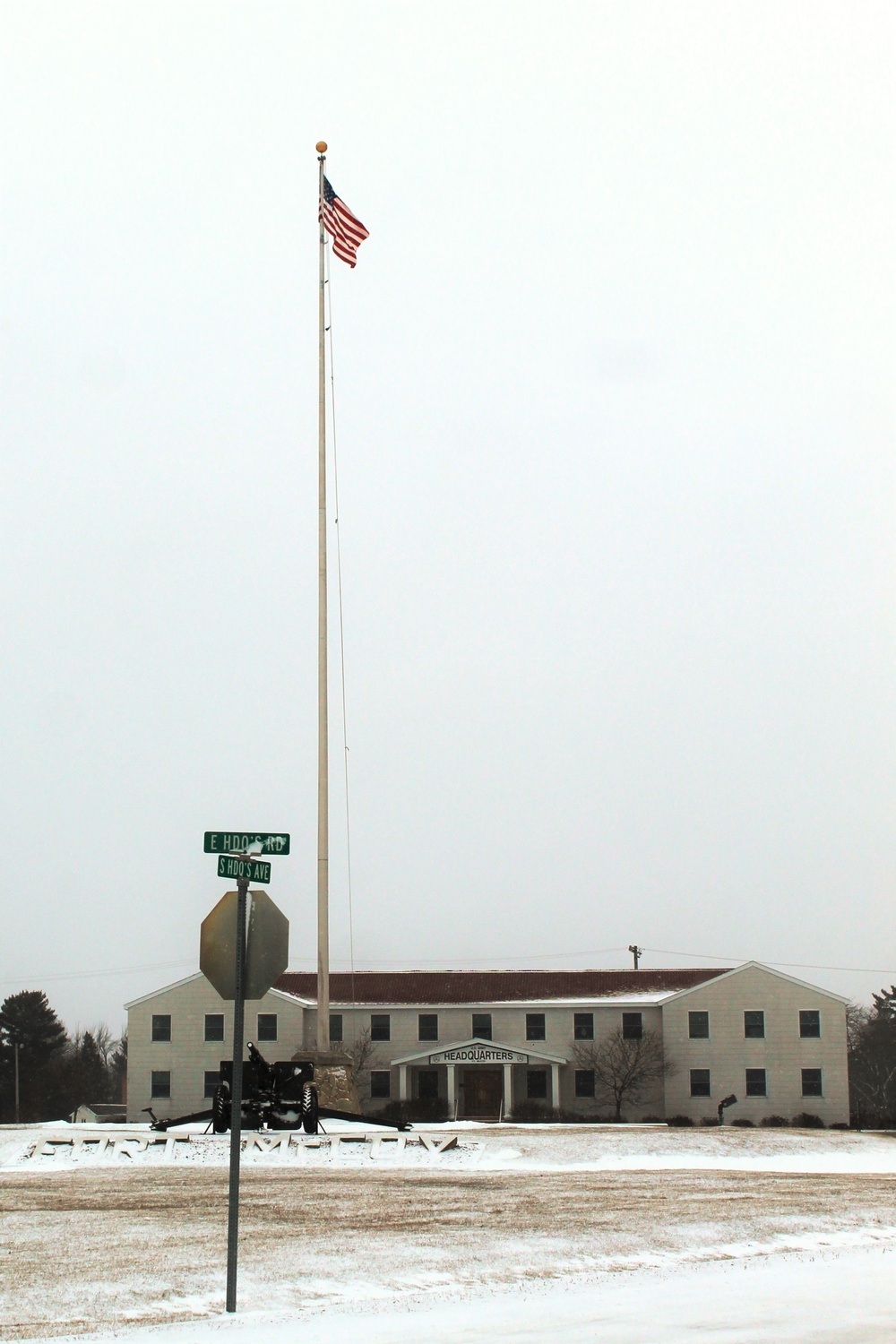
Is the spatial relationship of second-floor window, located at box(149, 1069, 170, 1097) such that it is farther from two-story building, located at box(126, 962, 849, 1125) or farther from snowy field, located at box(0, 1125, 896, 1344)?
snowy field, located at box(0, 1125, 896, 1344)

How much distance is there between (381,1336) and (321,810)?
2257 cm

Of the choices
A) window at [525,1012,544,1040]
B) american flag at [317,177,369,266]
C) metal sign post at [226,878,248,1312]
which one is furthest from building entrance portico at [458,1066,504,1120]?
metal sign post at [226,878,248,1312]

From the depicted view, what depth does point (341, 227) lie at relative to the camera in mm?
34188

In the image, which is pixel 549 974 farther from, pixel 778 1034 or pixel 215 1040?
pixel 215 1040

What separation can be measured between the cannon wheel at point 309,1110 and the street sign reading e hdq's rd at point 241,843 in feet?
53.9

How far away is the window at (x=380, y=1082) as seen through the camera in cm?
5923

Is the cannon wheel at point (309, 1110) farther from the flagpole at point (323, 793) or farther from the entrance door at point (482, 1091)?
the entrance door at point (482, 1091)

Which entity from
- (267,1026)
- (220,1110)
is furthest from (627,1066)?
(220,1110)

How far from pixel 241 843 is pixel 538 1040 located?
52608 mm

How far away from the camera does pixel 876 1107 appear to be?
86.9 meters

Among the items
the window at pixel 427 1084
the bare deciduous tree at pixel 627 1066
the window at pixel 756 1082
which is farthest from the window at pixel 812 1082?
the window at pixel 427 1084

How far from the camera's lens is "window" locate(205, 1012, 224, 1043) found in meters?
60.2

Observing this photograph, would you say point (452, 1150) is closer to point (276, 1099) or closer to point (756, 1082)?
point (276, 1099)

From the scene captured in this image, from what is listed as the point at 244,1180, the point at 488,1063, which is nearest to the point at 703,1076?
the point at 488,1063
